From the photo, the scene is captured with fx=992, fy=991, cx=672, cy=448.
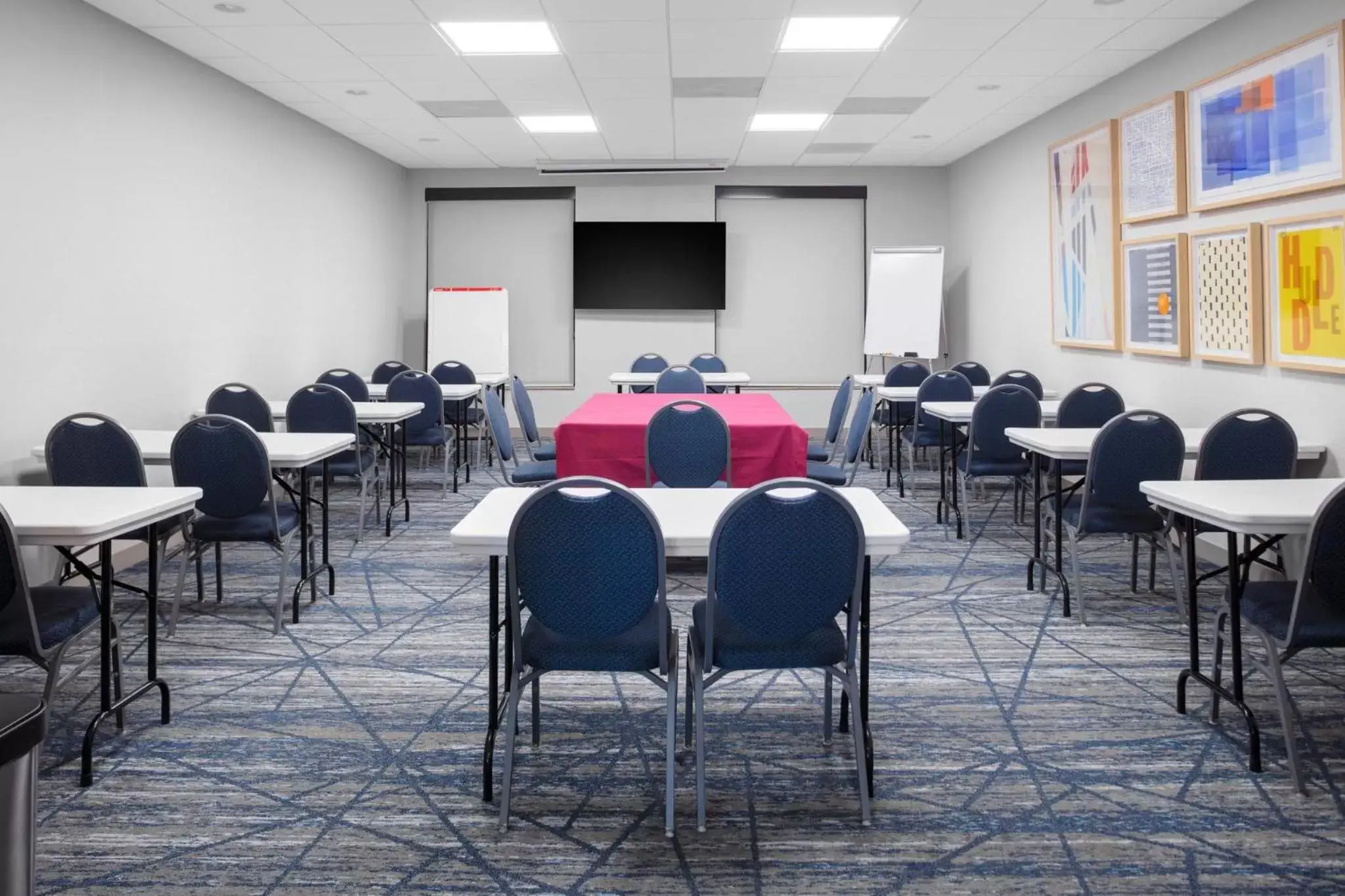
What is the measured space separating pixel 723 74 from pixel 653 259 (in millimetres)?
4310

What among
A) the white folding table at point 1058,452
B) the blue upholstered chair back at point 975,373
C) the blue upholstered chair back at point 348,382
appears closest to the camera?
the white folding table at point 1058,452

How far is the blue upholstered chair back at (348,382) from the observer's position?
7.16m

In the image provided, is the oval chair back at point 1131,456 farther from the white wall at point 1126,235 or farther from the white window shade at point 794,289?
the white window shade at point 794,289

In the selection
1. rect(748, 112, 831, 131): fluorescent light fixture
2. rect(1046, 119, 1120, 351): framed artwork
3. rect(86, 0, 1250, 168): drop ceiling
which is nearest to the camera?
rect(86, 0, 1250, 168): drop ceiling

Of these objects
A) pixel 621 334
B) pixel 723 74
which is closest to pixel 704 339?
pixel 621 334

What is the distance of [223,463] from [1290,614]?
3.84m

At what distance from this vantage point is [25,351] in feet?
15.2

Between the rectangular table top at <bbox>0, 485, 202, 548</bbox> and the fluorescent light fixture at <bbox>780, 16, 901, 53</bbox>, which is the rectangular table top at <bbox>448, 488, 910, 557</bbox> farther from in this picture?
the fluorescent light fixture at <bbox>780, 16, 901, 53</bbox>

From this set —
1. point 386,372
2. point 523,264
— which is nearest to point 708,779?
point 386,372

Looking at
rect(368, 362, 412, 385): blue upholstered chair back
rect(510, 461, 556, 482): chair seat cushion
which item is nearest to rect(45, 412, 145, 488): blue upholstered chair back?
rect(510, 461, 556, 482): chair seat cushion

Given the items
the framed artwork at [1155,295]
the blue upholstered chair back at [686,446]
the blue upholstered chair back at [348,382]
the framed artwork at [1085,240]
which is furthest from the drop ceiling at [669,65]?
the blue upholstered chair back at [686,446]

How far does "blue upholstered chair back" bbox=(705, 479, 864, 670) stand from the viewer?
7.81 feet

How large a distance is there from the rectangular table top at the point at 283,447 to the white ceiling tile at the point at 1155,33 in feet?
16.1

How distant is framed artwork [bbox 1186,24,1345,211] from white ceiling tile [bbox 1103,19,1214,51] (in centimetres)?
34
